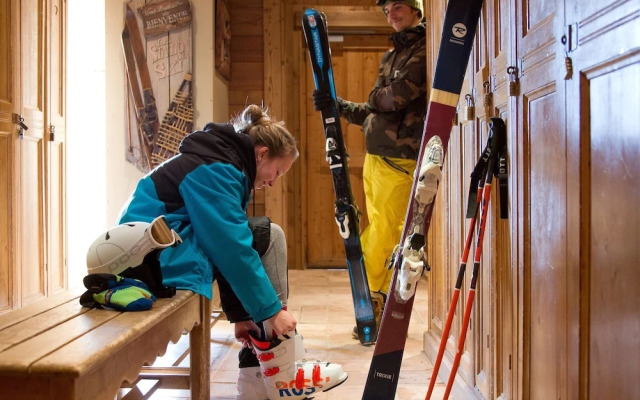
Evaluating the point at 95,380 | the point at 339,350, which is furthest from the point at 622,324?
the point at 339,350

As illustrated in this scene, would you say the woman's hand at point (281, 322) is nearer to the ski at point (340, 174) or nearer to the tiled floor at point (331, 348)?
the tiled floor at point (331, 348)

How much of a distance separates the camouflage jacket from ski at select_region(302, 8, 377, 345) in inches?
7.5

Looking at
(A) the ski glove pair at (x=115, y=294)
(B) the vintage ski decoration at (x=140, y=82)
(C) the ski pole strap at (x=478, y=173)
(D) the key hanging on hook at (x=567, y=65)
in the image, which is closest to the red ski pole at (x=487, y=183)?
(C) the ski pole strap at (x=478, y=173)

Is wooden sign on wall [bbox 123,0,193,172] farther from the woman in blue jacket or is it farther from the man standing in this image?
the woman in blue jacket

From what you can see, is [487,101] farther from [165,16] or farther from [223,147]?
[165,16]

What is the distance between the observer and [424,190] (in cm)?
177

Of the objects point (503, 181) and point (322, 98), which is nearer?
point (503, 181)

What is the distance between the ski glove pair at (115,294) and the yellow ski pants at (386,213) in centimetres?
164

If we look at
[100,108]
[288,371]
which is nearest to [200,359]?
[288,371]

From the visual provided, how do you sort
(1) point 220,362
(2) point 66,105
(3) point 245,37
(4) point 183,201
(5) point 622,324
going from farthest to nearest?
1. (3) point 245,37
2. (2) point 66,105
3. (1) point 220,362
4. (4) point 183,201
5. (5) point 622,324

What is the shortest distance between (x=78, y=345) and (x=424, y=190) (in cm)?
109

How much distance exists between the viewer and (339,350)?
8.73 ft

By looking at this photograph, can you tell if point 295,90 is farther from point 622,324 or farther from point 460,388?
point 622,324

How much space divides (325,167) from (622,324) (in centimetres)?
428
